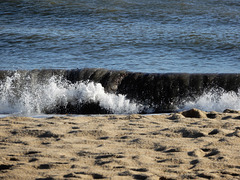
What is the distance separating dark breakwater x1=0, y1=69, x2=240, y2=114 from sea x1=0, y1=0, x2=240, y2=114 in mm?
204

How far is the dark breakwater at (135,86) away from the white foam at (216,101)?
1.5 inches

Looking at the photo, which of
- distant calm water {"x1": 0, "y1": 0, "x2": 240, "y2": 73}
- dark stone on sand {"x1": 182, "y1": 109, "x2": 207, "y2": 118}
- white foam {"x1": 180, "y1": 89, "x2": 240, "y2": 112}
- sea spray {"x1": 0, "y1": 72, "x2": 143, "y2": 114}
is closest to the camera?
dark stone on sand {"x1": 182, "y1": 109, "x2": 207, "y2": 118}

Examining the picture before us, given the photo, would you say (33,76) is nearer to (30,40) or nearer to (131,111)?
(131,111)

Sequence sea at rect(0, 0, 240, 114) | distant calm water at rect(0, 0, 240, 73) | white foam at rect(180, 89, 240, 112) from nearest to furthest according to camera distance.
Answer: white foam at rect(180, 89, 240, 112)
sea at rect(0, 0, 240, 114)
distant calm water at rect(0, 0, 240, 73)

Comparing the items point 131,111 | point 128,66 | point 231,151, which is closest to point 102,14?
point 128,66

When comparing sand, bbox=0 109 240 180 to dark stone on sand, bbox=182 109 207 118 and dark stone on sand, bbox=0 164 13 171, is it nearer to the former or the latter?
dark stone on sand, bbox=0 164 13 171

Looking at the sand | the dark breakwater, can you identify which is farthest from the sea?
the sand

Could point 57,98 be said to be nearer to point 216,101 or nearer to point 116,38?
point 216,101

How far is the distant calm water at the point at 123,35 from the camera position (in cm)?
1072

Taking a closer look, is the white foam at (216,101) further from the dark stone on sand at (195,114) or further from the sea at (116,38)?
the dark stone on sand at (195,114)

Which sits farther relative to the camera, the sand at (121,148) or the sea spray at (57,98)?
the sea spray at (57,98)

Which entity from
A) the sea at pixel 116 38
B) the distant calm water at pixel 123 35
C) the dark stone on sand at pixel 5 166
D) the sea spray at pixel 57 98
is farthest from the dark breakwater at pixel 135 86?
the dark stone on sand at pixel 5 166

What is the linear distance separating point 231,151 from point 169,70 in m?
5.64

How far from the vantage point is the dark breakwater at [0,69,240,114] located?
8273 mm
